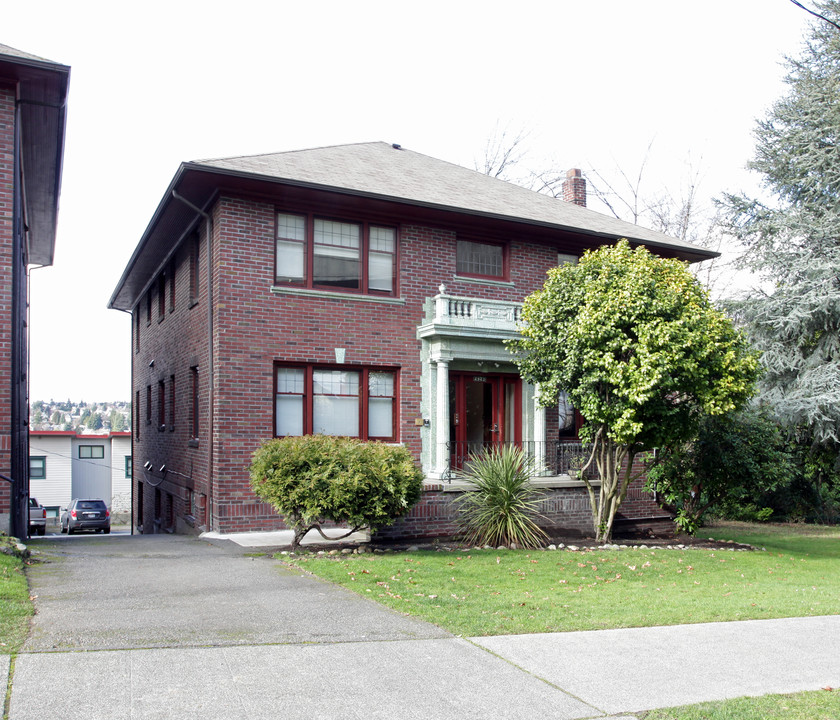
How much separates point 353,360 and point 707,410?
21.6 feet

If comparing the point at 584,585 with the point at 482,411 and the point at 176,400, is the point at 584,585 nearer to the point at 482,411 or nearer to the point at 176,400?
the point at 482,411

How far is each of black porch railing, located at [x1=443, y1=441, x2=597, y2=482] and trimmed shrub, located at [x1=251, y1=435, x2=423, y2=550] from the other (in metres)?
3.82

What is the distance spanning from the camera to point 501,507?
13.2 m

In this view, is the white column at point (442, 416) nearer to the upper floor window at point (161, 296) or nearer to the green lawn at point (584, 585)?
the green lawn at point (584, 585)

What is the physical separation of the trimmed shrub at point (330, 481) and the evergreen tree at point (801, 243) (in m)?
13.3

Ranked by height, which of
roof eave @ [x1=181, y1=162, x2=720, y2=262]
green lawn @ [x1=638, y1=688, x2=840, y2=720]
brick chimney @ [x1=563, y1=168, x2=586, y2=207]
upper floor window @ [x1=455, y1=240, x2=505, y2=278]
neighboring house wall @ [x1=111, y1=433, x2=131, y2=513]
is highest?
brick chimney @ [x1=563, y1=168, x2=586, y2=207]

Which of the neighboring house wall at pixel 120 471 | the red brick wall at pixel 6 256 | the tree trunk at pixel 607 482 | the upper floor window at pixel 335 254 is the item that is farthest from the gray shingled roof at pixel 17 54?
the neighboring house wall at pixel 120 471

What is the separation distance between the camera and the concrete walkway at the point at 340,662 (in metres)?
4.86

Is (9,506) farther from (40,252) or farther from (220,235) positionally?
(40,252)

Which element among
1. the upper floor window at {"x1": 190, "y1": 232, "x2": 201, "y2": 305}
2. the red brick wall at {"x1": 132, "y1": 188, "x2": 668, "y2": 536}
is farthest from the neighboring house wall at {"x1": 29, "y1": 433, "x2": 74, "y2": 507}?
the upper floor window at {"x1": 190, "y1": 232, "x2": 201, "y2": 305}

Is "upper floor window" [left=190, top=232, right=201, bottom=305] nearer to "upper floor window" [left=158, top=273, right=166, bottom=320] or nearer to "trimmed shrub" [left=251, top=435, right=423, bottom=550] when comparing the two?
"upper floor window" [left=158, top=273, right=166, bottom=320]

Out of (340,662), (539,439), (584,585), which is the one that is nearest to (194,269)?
(539,439)

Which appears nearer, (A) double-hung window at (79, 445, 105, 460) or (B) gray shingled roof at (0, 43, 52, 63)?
(B) gray shingled roof at (0, 43, 52, 63)

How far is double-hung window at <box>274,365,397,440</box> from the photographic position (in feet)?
49.1
